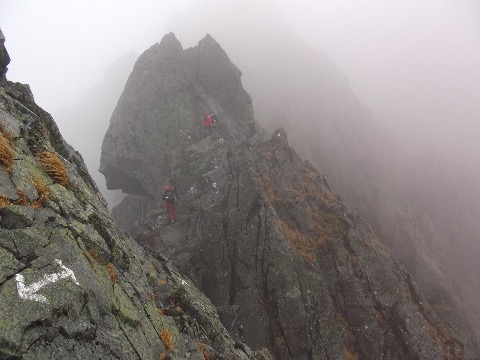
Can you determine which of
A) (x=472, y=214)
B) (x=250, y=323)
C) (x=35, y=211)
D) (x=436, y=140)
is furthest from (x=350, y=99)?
(x=35, y=211)

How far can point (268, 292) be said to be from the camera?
88.7 ft

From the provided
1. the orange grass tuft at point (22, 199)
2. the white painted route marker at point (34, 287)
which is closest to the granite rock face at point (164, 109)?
the orange grass tuft at point (22, 199)

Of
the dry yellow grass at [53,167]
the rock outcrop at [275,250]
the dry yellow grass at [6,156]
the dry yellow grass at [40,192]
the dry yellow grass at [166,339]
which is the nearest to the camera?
the dry yellow grass at [40,192]

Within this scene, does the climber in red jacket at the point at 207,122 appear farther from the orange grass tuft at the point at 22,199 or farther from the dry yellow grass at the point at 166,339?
the orange grass tuft at the point at 22,199

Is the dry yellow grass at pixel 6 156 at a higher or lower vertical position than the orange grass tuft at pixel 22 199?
higher

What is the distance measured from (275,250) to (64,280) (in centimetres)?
1995

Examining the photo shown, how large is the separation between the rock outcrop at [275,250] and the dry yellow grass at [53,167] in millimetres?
16321

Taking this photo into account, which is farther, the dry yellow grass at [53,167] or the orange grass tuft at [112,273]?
the dry yellow grass at [53,167]

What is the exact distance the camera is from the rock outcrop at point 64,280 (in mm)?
9266

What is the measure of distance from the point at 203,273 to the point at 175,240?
198 inches

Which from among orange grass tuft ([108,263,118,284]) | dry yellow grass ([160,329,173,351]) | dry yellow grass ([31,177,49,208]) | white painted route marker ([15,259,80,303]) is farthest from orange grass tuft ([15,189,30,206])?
dry yellow grass ([160,329,173,351])

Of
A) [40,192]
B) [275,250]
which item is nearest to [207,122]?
[275,250]

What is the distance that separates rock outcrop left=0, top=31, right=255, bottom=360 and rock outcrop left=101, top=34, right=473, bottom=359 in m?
8.11

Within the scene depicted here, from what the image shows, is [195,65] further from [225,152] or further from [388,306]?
[388,306]
